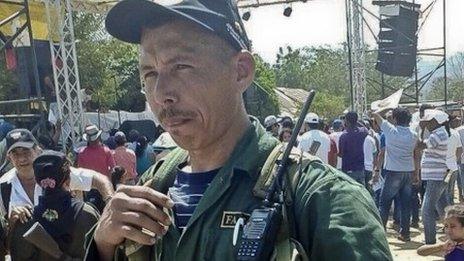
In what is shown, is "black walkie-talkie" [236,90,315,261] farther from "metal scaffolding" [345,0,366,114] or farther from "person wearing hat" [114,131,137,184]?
"metal scaffolding" [345,0,366,114]

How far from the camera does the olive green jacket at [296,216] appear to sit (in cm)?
114

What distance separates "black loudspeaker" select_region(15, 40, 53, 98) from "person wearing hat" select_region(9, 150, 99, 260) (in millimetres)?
8530

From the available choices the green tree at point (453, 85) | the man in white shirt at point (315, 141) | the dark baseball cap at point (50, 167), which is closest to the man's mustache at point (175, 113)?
the dark baseball cap at point (50, 167)

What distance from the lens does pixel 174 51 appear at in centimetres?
137

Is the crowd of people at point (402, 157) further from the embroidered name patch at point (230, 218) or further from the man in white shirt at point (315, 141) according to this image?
the embroidered name patch at point (230, 218)

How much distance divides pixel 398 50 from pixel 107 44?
37.9ft

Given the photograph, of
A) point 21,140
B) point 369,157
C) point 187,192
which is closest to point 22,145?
point 21,140

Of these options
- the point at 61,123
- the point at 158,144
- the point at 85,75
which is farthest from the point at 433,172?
the point at 85,75

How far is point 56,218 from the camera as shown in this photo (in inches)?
128

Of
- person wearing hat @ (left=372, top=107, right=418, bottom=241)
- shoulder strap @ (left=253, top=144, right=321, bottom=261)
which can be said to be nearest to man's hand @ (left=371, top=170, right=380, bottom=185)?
person wearing hat @ (left=372, top=107, right=418, bottom=241)

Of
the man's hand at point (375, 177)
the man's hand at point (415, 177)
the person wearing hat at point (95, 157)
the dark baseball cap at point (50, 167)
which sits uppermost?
the dark baseball cap at point (50, 167)

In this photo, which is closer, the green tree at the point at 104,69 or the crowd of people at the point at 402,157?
the crowd of people at the point at 402,157

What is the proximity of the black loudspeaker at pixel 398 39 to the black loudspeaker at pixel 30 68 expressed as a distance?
23.7 feet

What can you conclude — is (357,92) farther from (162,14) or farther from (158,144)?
(162,14)
